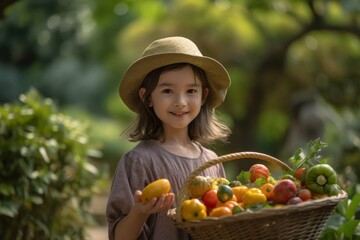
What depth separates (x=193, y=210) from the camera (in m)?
2.60

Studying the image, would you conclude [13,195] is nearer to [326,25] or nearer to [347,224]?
[347,224]

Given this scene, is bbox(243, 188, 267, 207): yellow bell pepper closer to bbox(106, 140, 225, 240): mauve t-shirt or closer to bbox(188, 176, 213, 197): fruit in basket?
bbox(188, 176, 213, 197): fruit in basket

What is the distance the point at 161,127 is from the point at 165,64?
1.11ft

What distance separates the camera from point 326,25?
37.9ft

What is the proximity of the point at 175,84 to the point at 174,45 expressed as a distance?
0.17 metres

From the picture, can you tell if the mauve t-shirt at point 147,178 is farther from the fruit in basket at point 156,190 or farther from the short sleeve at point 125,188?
the fruit in basket at point 156,190

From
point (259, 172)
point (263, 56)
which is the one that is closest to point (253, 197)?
point (259, 172)

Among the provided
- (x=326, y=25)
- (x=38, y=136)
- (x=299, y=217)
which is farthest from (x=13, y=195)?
(x=326, y=25)

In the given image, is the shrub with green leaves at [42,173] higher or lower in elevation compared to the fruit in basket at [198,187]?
higher

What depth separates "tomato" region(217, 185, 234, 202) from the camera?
8.76ft

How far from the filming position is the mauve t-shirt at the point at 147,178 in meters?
2.99

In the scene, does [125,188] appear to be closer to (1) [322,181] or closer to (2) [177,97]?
(2) [177,97]

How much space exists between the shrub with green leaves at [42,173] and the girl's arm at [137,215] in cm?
198

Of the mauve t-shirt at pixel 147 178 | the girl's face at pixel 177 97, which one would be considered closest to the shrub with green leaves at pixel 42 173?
the mauve t-shirt at pixel 147 178
